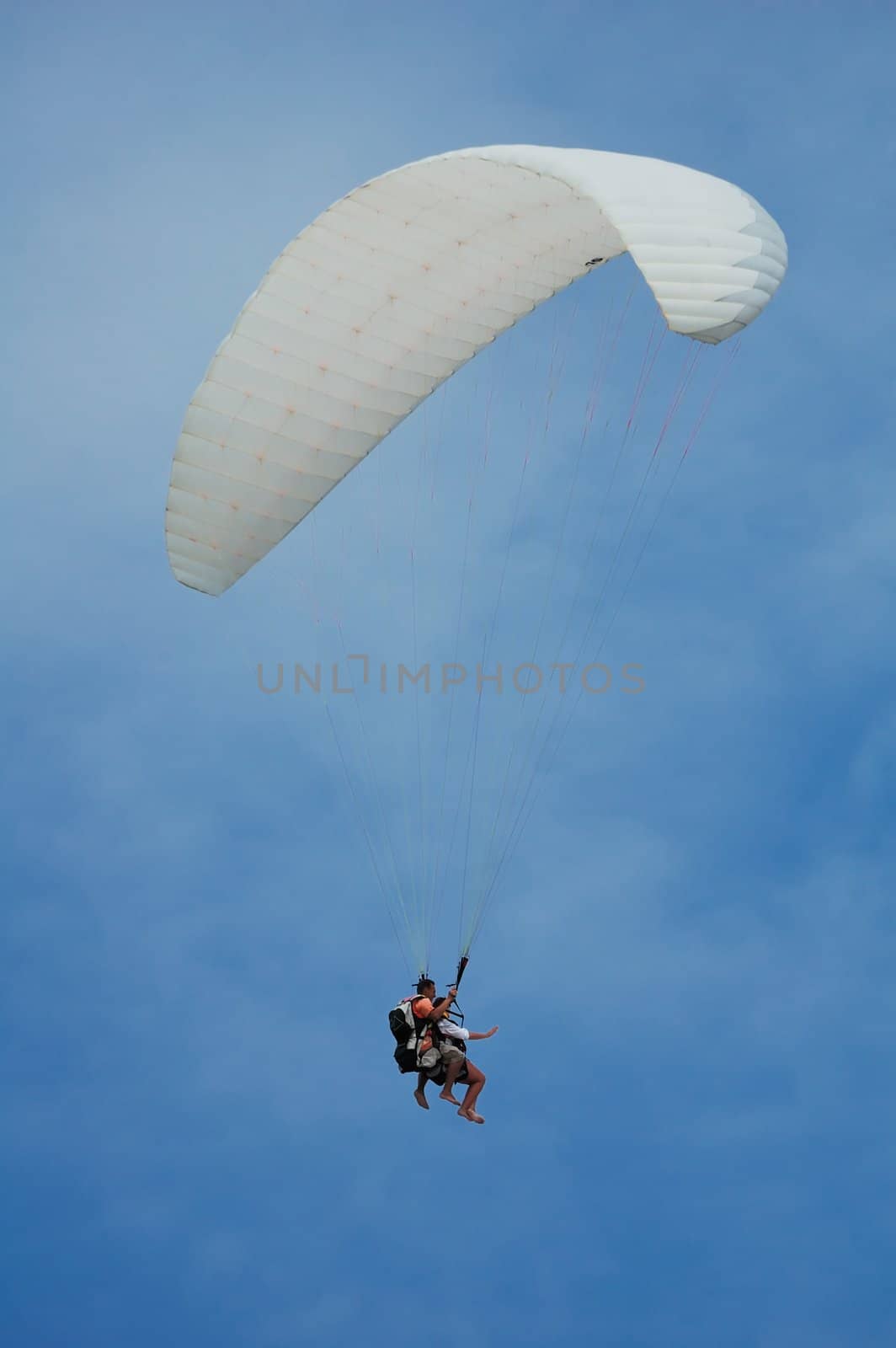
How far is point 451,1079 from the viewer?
2156cm

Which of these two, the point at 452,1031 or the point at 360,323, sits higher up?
the point at 360,323

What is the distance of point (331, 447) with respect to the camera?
22.9 m

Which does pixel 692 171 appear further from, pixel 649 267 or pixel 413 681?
pixel 413 681

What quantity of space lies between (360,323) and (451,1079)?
7.18 metres

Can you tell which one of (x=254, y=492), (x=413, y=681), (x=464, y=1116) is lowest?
(x=464, y=1116)

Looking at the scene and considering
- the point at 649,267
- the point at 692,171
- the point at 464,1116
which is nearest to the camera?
the point at 649,267

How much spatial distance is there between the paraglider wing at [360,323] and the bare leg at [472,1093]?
5.50m

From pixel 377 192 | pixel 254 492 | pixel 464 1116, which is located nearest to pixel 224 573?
pixel 254 492

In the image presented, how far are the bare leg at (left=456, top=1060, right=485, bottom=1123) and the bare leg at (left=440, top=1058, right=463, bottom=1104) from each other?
0.12 meters

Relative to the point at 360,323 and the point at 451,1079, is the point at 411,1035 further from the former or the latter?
the point at 360,323

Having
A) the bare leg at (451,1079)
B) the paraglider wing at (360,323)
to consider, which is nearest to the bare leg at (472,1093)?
the bare leg at (451,1079)

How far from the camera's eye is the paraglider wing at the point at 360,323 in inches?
843

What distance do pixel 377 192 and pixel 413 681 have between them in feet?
15.1

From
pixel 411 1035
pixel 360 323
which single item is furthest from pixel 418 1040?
pixel 360 323
